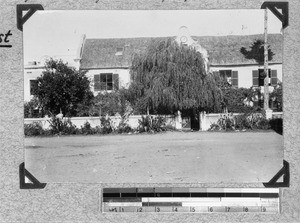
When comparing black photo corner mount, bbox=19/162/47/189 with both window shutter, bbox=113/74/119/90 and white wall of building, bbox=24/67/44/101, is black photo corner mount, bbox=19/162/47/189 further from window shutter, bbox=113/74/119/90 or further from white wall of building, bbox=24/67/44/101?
window shutter, bbox=113/74/119/90

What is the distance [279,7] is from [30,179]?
950 mm

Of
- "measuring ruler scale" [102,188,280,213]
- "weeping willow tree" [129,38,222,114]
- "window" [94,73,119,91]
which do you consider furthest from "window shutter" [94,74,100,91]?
"measuring ruler scale" [102,188,280,213]

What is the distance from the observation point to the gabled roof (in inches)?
46.7

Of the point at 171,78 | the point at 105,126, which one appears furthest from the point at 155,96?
the point at 105,126

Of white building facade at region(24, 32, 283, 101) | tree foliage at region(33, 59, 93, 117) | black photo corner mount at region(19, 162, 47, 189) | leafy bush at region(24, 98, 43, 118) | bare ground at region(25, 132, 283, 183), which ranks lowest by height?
black photo corner mount at region(19, 162, 47, 189)

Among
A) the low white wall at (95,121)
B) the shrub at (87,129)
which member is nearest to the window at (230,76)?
the low white wall at (95,121)

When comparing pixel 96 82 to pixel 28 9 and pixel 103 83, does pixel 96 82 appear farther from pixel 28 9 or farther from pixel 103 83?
pixel 28 9

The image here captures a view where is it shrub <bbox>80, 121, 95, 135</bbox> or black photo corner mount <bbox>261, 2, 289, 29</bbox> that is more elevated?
black photo corner mount <bbox>261, 2, 289, 29</bbox>

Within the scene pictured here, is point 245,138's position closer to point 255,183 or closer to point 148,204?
point 255,183

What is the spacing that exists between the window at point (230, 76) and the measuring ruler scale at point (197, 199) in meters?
0.33

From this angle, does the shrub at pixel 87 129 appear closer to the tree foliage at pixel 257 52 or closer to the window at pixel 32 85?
the window at pixel 32 85

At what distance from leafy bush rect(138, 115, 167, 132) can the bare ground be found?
22 millimetres

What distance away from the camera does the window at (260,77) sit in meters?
1.19

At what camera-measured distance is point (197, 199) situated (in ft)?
3.93
